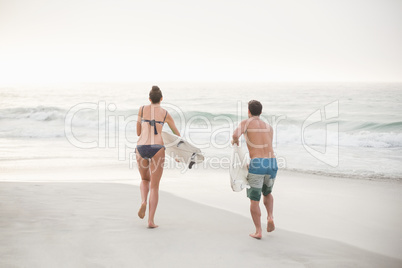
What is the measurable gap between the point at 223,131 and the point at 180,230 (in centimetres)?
1930

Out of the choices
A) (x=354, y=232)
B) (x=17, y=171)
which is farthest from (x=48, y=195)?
(x=354, y=232)

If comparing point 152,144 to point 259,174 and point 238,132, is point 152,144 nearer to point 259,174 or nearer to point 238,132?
point 238,132

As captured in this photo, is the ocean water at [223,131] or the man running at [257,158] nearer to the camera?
the man running at [257,158]

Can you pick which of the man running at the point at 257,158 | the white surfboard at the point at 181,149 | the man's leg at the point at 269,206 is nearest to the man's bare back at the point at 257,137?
the man running at the point at 257,158

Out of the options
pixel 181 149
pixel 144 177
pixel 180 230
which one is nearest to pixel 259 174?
pixel 181 149

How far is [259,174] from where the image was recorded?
463 centimetres

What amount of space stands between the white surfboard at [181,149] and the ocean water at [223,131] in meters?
6.26

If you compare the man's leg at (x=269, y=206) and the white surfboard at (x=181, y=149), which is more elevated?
the white surfboard at (x=181, y=149)

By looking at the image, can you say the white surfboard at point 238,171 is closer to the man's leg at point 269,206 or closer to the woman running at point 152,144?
the man's leg at point 269,206

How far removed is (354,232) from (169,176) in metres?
5.35

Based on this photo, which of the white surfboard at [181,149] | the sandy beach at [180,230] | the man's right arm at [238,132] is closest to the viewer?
the sandy beach at [180,230]

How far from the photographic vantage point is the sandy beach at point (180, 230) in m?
4.02

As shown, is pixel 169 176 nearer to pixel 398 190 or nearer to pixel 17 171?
pixel 17 171

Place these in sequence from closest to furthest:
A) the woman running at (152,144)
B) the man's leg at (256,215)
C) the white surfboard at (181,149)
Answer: the man's leg at (256,215) < the woman running at (152,144) < the white surfboard at (181,149)
